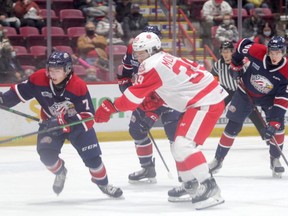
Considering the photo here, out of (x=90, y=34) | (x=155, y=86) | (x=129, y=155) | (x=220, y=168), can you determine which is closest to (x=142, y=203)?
(x=155, y=86)

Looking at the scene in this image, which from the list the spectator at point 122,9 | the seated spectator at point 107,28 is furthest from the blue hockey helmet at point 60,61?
the spectator at point 122,9

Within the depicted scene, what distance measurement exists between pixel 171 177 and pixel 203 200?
143 cm

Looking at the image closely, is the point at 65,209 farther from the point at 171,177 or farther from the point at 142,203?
the point at 171,177

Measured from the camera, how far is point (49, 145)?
19.2ft

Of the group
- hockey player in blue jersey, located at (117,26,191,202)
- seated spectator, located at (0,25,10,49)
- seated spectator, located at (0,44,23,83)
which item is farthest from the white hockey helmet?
seated spectator, located at (0,25,10,49)

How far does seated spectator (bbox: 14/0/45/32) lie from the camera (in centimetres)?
1007

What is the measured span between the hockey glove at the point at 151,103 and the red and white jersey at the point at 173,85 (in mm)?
890

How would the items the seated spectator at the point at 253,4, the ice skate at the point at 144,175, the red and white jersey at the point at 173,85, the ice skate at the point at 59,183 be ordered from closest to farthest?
the red and white jersey at the point at 173,85, the ice skate at the point at 59,183, the ice skate at the point at 144,175, the seated spectator at the point at 253,4

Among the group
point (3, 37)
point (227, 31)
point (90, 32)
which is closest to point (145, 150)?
point (3, 37)

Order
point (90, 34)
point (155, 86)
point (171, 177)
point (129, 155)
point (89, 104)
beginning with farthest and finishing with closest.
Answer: point (90, 34), point (129, 155), point (171, 177), point (89, 104), point (155, 86)

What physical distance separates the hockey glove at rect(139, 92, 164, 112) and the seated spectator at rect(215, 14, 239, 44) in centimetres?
450

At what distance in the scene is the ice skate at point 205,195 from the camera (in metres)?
5.47

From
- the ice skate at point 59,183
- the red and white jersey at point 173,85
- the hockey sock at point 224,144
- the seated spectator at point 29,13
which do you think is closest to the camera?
the red and white jersey at point 173,85

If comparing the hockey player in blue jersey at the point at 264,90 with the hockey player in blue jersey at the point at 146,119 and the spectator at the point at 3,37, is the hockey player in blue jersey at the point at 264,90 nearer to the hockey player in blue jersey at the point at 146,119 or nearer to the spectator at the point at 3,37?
the hockey player in blue jersey at the point at 146,119
